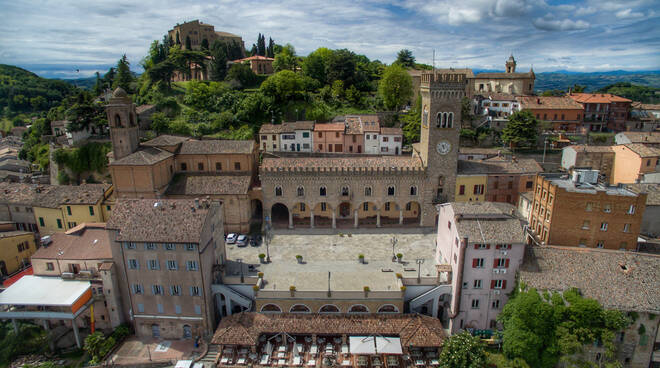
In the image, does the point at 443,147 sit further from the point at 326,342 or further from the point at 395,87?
the point at 395,87

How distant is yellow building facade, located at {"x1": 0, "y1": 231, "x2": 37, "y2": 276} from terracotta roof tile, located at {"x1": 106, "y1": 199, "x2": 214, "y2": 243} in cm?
1851

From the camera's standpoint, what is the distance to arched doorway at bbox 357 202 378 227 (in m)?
52.4

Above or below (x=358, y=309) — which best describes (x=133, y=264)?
above

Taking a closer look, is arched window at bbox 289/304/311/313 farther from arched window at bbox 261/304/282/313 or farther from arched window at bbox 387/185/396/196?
arched window at bbox 387/185/396/196

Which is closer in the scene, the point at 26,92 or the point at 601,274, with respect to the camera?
the point at 601,274

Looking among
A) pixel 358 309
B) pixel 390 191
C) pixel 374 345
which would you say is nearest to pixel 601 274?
pixel 374 345

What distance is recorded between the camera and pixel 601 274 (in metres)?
31.9

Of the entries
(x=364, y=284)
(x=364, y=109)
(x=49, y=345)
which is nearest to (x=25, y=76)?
(x=364, y=109)

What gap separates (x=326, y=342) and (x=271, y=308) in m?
5.88

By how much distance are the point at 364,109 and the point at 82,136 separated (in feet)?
173

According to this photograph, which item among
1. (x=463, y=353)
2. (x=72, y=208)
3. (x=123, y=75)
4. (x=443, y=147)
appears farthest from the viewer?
(x=123, y=75)

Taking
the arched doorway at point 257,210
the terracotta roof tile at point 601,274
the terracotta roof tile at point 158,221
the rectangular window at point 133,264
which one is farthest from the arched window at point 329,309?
the arched doorway at point 257,210

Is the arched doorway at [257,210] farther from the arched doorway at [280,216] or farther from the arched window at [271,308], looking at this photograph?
the arched window at [271,308]

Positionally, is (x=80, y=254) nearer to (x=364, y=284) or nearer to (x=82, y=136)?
(x=364, y=284)
